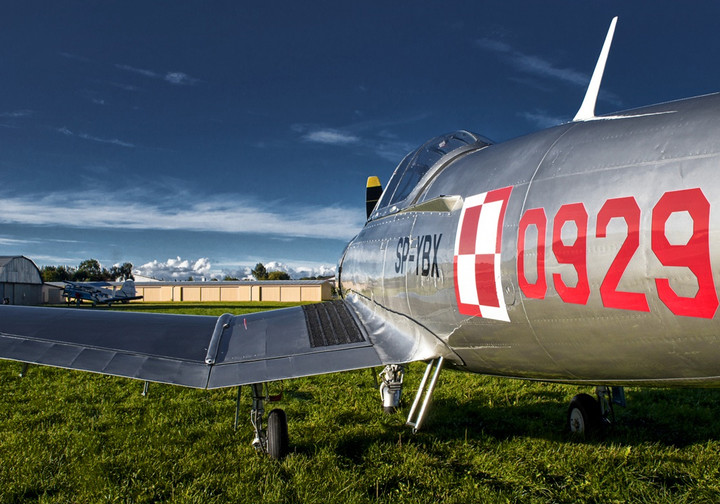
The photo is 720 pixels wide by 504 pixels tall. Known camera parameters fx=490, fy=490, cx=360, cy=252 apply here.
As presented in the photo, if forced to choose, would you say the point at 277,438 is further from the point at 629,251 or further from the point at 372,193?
the point at 372,193

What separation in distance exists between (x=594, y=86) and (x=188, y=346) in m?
3.71

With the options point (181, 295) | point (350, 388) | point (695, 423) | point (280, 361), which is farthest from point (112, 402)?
point (181, 295)

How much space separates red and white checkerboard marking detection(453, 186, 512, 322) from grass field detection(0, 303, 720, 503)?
1.55 m

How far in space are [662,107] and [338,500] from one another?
3233 mm

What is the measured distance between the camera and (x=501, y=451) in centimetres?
454

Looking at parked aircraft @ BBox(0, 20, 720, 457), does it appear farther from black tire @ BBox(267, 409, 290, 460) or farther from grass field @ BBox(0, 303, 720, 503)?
grass field @ BBox(0, 303, 720, 503)

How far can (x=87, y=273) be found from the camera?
96250mm

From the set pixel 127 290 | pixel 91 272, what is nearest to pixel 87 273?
pixel 91 272

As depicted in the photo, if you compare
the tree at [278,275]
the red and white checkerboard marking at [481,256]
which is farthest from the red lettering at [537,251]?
the tree at [278,275]

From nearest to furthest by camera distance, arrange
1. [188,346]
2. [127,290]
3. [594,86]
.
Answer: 1. [594,86]
2. [188,346]
3. [127,290]

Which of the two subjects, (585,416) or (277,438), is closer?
(277,438)

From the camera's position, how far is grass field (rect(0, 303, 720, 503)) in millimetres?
3730

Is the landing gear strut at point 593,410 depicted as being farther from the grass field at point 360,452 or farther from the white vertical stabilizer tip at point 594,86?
the white vertical stabilizer tip at point 594,86

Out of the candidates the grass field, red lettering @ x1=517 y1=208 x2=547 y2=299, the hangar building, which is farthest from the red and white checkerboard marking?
the hangar building
